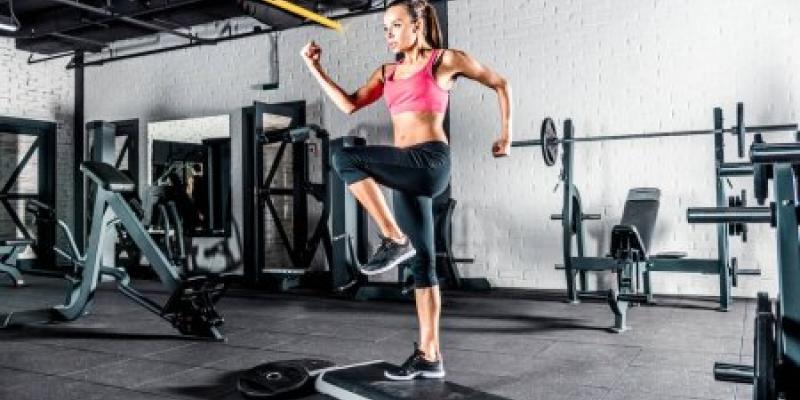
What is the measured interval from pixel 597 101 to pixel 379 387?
4383mm

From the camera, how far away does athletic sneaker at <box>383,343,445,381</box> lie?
2.51m

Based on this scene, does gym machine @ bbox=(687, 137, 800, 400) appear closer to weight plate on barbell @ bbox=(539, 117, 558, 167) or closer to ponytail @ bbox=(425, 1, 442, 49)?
ponytail @ bbox=(425, 1, 442, 49)

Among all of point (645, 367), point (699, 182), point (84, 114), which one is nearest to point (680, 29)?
point (699, 182)

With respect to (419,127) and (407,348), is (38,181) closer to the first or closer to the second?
(407,348)

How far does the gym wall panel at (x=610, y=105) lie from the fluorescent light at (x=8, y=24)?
16.5 feet

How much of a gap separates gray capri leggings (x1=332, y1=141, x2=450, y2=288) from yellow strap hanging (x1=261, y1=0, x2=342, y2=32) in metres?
3.77

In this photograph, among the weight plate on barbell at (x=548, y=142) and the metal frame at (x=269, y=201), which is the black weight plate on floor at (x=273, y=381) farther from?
the metal frame at (x=269, y=201)

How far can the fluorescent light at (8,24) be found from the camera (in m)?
6.82

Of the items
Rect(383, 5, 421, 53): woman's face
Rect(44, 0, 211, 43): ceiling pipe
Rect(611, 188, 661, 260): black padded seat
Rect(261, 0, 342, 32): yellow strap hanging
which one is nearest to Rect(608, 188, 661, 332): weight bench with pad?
Rect(611, 188, 661, 260): black padded seat

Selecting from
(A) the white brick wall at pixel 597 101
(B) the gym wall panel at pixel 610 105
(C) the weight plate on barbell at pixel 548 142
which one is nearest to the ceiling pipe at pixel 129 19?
(A) the white brick wall at pixel 597 101

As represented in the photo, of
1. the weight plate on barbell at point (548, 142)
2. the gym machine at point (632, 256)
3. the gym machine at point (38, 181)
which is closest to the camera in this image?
the gym machine at point (632, 256)

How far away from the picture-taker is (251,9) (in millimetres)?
6754

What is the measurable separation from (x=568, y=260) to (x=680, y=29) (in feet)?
7.96

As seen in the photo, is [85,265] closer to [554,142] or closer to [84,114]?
[554,142]
